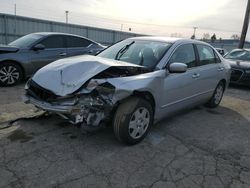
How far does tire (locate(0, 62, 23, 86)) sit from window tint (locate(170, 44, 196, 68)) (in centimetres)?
456

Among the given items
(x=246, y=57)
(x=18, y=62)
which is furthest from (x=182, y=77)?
(x=246, y=57)

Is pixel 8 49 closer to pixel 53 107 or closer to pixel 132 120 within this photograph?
pixel 53 107

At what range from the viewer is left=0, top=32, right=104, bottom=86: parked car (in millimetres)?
6492

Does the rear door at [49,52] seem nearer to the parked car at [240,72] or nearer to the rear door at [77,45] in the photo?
the rear door at [77,45]

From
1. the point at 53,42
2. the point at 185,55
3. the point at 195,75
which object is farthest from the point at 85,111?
the point at 53,42

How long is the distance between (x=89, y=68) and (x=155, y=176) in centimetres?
174

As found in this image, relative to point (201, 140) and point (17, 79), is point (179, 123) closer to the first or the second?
point (201, 140)

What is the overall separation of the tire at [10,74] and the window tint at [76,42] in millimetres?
1922

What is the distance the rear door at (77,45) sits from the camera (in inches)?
313

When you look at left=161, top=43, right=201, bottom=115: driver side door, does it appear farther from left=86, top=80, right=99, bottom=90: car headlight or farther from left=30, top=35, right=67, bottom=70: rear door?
left=30, top=35, right=67, bottom=70: rear door

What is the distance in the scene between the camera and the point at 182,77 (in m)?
4.26

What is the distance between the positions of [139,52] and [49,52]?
3.97m

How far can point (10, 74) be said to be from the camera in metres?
6.58

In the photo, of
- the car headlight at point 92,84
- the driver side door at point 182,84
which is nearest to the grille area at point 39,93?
the car headlight at point 92,84
